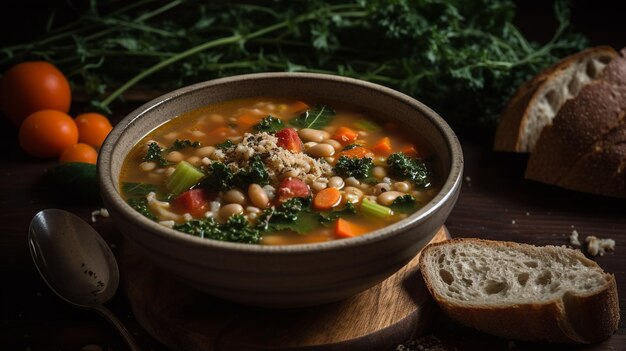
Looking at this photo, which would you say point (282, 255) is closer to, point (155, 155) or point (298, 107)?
point (155, 155)

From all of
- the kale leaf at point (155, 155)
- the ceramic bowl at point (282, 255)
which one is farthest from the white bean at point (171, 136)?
the ceramic bowl at point (282, 255)

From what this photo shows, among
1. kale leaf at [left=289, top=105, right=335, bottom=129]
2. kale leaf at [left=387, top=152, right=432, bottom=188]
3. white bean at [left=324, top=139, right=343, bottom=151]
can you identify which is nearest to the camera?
kale leaf at [left=387, top=152, right=432, bottom=188]

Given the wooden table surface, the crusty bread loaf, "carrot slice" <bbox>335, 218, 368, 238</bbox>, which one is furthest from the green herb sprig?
"carrot slice" <bbox>335, 218, 368, 238</bbox>

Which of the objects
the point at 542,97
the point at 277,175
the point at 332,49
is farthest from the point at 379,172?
the point at 332,49

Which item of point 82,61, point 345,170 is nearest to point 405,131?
point 345,170

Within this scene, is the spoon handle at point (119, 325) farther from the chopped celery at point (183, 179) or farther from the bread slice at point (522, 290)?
the bread slice at point (522, 290)

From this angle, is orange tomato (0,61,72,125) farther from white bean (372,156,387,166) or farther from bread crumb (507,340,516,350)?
bread crumb (507,340,516,350)
